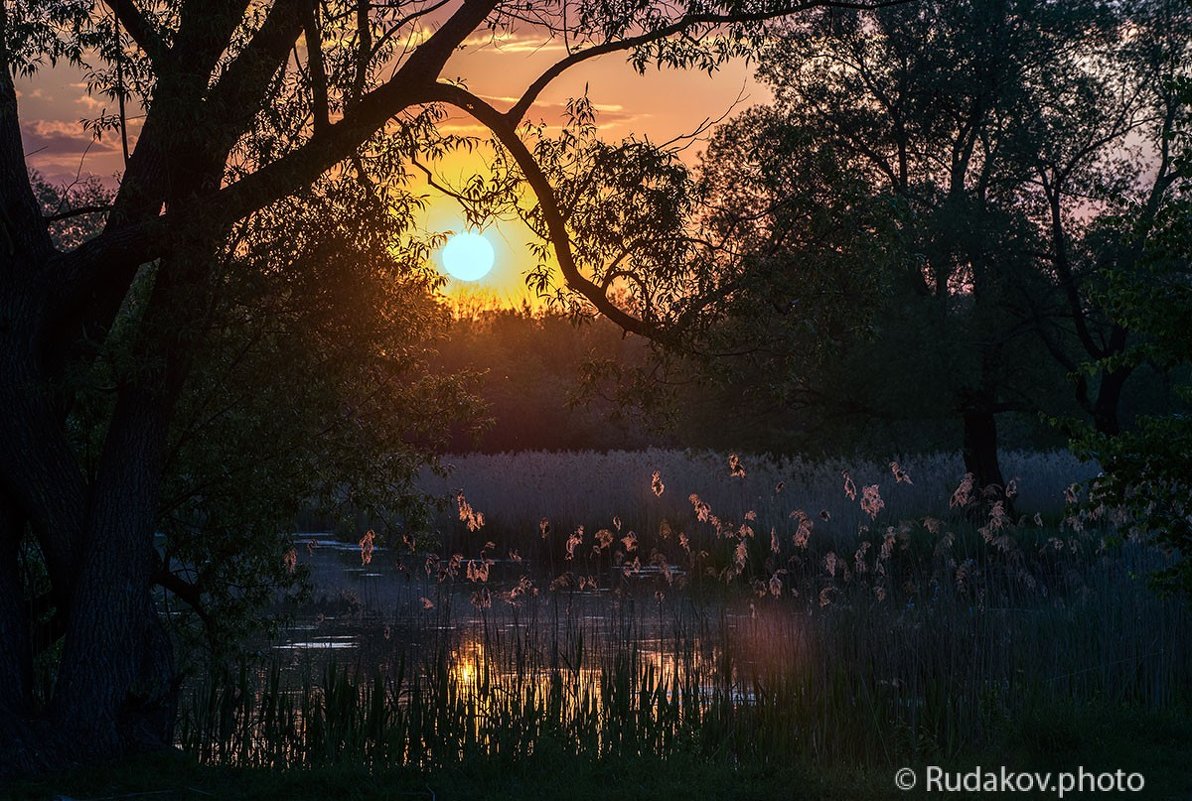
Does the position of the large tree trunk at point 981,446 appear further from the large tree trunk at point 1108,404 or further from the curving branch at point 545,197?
the curving branch at point 545,197

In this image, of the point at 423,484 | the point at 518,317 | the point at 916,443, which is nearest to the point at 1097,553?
Answer: the point at 423,484

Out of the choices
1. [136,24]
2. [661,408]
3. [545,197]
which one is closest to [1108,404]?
[661,408]

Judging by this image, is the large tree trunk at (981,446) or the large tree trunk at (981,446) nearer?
the large tree trunk at (981,446)

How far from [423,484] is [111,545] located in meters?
19.4

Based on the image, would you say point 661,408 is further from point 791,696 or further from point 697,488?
point 697,488

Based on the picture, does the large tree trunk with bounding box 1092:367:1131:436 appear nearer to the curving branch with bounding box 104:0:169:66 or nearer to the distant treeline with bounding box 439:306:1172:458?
the distant treeline with bounding box 439:306:1172:458

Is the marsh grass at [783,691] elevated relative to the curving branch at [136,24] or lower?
lower

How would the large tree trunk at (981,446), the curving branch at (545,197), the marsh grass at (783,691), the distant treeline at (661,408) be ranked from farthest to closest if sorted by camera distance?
the large tree trunk at (981,446) < the distant treeline at (661,408) < the curving branch at (545,197) < the marsh grass at (783,691)

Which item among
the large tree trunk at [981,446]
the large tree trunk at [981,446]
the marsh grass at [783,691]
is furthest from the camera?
the large tree trunk at [981,446]

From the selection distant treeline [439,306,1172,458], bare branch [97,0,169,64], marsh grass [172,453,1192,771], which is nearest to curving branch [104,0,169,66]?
bare branch [97,0,169,64]

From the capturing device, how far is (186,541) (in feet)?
36.2

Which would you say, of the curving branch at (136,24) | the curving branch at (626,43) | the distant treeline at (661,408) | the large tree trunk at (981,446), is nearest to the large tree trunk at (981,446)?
the large tree trunk at (981,446)

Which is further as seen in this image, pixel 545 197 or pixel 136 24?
pixel 545 197

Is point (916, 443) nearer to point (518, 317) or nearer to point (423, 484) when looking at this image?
point (423, 484)
